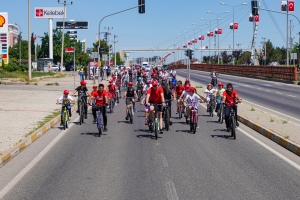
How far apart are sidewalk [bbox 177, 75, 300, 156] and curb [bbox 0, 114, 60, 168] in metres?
Answer: 6.59

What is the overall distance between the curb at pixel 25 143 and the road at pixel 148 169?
157mm

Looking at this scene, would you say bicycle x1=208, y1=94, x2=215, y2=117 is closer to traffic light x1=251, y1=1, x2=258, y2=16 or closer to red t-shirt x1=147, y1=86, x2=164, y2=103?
red t-shirt x1=147, y1=86, x2=164, y2=103

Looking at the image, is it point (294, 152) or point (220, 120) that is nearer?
point (294, 152)

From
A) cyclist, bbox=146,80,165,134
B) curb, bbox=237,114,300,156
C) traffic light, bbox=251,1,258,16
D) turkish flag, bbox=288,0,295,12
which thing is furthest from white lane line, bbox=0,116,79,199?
turkish flag, bbox=288,0,295,12

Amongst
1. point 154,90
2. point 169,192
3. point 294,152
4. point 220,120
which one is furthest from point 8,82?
point 169,192

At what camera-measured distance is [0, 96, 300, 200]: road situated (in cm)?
898

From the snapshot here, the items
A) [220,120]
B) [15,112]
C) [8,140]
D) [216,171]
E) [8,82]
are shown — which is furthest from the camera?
[8,82]

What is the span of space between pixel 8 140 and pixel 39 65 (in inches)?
3116

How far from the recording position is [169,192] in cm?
894

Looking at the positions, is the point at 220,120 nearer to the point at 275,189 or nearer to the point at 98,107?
the point at 98,107

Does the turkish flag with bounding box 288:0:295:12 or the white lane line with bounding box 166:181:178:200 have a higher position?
the turkish flag with bounding box 288:0:295:12

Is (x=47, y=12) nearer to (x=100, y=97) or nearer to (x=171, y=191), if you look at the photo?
(x=100, y=97)

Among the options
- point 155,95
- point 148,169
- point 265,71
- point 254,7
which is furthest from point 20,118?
point 265,71

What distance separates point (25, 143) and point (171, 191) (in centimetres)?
644
